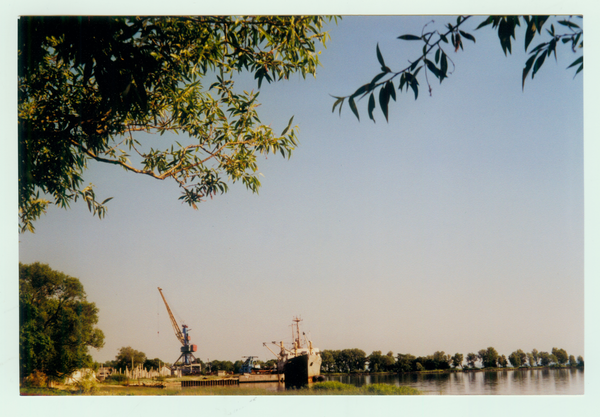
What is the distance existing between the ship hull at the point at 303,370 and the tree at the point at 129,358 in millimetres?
1336

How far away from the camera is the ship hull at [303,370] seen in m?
4.44

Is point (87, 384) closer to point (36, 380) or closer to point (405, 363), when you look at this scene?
point (36, 380)

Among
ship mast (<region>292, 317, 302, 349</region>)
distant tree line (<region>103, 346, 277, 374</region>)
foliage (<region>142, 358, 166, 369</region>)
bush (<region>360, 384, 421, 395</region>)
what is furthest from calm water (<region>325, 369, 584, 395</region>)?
foliage (<region>142, 358, 166, 369</region>)

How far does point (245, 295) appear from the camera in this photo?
4594 mm

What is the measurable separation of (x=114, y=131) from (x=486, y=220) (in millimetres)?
3576

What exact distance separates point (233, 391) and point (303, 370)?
655 millimetres

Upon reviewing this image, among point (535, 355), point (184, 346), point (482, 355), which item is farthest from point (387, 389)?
point (184, 346)

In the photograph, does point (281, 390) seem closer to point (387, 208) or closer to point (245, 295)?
point (245, 295)

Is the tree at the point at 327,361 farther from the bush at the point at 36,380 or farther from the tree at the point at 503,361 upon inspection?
the bush at the point at 36,380

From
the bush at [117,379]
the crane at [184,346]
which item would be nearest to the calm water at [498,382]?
the crane at [184,346]

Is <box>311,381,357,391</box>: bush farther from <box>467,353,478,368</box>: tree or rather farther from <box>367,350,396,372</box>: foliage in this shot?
<box>467,353,478,368</box>: tree

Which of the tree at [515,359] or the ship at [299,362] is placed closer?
the tree at [515,359]

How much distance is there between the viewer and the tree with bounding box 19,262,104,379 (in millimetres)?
4453
